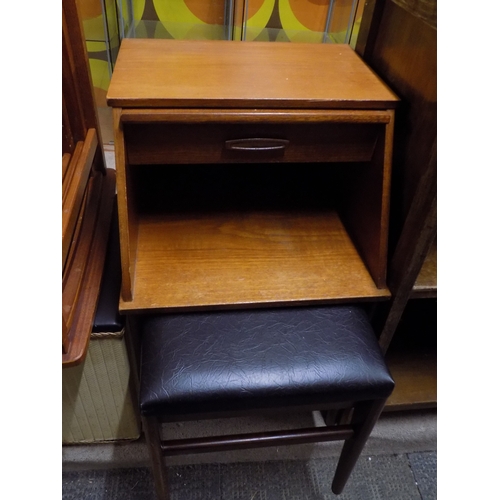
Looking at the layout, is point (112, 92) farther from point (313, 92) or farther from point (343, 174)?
point (343, 174)

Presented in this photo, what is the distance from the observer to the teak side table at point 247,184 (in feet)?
2.55

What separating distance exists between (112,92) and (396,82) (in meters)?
0.52

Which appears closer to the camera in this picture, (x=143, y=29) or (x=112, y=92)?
(x=112, y=92)

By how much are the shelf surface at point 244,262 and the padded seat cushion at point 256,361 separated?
42mm

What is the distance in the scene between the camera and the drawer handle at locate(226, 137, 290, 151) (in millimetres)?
806

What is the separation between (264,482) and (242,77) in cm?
98

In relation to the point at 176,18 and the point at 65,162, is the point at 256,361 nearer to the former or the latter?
the point at 65,162

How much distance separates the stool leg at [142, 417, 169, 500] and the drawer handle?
20.2 inches

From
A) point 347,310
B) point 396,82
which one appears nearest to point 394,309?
point 347,310

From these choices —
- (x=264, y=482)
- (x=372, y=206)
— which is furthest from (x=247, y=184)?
(x=264, y=482)


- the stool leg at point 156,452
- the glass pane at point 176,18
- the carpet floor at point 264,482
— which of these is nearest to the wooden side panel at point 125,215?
the stool leg at point 156,452

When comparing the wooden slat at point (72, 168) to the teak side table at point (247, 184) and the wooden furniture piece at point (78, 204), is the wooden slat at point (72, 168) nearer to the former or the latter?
the wooden furniture piece at point (78, 204)

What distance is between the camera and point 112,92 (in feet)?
2.46
